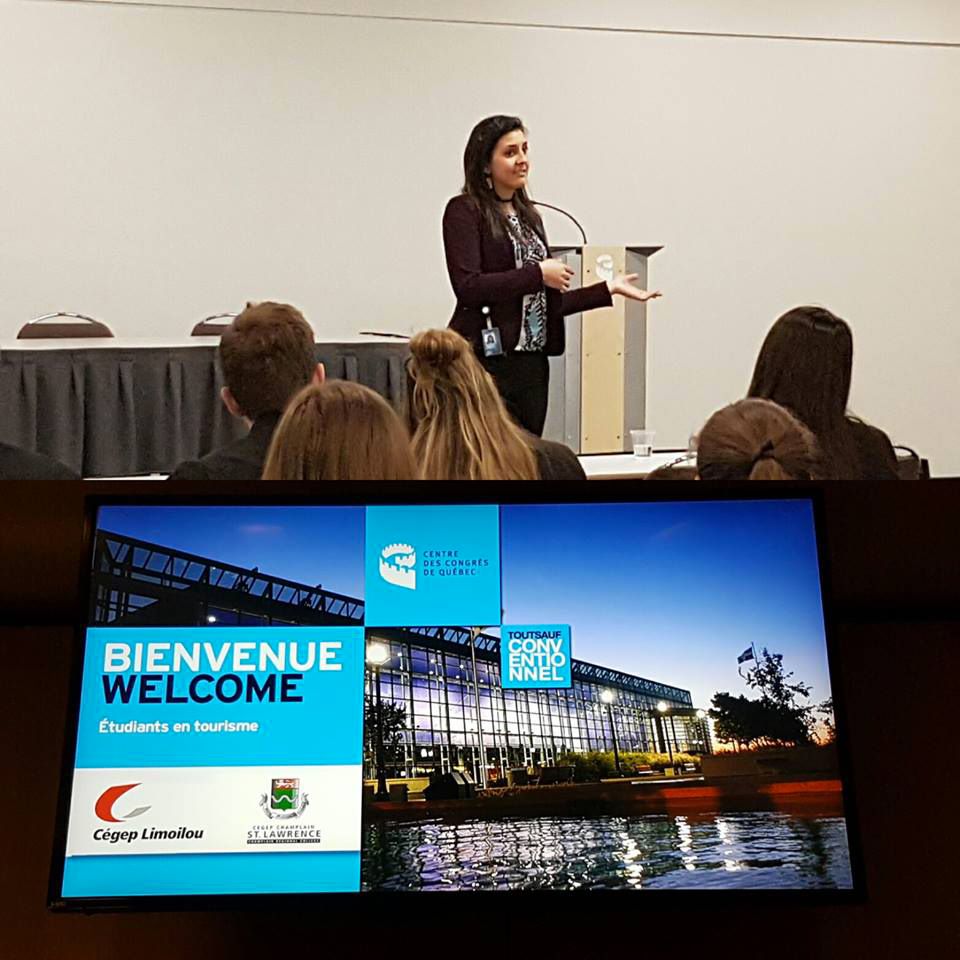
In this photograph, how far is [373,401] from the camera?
1.49 meters

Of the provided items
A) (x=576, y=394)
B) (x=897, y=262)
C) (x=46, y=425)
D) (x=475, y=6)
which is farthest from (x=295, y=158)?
(x=897, y=262)

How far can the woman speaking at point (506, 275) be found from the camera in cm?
382

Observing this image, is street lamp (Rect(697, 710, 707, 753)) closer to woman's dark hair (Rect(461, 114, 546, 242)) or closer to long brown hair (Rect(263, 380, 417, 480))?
long brown hair (Rect(263, 380, 417, 480))

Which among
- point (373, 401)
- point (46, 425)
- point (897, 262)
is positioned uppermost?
point (897, 262)

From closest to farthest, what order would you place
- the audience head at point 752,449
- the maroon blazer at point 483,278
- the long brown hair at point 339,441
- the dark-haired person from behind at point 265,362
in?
the long brown hair at point 339,441 → the audience head at point 752,449 → the dark-haired person from behind at point 265,362 → the maroon blazer at point 483,278

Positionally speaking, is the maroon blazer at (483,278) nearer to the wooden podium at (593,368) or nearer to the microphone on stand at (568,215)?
the wooden podium at (593,368)

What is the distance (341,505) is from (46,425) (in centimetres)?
357

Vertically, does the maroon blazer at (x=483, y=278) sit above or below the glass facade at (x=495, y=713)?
above

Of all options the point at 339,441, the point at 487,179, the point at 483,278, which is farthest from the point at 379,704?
the point at 487,179

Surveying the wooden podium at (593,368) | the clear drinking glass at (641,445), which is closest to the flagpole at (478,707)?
the clear drinking glass at (641,445)

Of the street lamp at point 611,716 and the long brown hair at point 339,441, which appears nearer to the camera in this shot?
the street lamp at point 611,716

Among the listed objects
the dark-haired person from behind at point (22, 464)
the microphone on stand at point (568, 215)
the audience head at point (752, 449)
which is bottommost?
the audience head at point (752, 449)

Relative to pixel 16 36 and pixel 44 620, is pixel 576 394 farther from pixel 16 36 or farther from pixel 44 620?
pixel 44 620

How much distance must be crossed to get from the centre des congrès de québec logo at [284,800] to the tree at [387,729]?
0.14 ft
